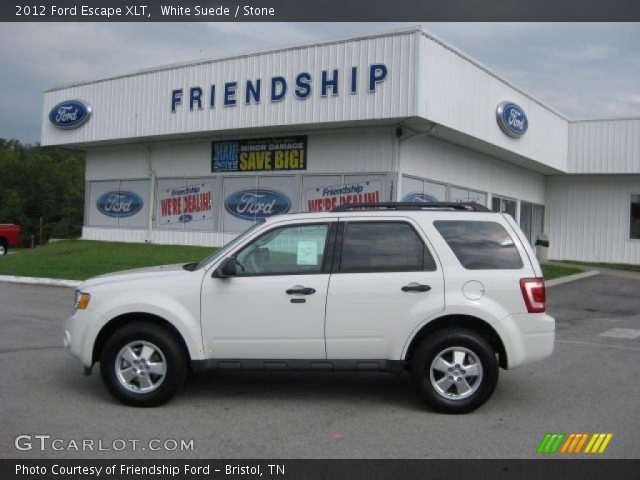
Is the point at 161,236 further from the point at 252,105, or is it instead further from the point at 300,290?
the point at 300,290

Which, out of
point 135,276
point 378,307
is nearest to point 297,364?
point 378,307

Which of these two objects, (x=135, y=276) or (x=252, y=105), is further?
(x=252, y=105)

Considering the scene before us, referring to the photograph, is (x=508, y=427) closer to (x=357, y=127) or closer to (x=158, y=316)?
(x=158, y=316)

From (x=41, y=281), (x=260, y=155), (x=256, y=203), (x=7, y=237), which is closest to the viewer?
(x=41, y=281)

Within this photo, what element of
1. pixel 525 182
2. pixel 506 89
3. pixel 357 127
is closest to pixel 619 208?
pixel 525 182

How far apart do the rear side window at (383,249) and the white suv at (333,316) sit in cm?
1

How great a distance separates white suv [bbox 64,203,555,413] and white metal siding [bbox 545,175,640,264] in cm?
2537

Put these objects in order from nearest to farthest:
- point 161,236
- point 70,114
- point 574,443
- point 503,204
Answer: point 574,443 < point 161,236 < point 70,114 < point 503,204

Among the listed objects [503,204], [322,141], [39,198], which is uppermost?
[39,198]

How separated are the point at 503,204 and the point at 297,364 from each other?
21999 mm

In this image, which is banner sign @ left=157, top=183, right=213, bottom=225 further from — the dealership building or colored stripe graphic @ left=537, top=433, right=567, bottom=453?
colored stripe graphic @ left=537, top=433, right=567, bottom=453

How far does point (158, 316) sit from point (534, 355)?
11.3 feet

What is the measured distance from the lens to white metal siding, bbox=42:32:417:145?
1784cm

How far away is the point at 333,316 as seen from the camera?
19.7 feet
